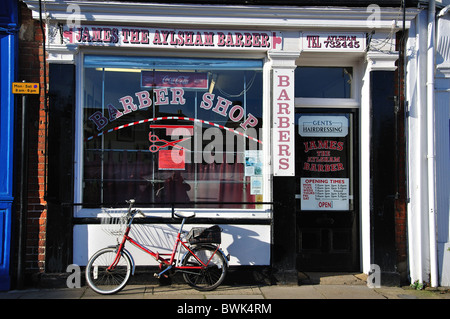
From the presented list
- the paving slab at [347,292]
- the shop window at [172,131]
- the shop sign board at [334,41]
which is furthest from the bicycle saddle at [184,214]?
the shop sign board at [334,41]

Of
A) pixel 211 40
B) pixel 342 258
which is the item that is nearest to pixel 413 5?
pixel 211 40

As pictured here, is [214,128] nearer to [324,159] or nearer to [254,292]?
[324,159]

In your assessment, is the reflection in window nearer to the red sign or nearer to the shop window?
the shop window

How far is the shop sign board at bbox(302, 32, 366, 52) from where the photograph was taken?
18.8 ft

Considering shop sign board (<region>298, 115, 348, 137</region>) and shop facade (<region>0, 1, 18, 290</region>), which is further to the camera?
shop sign board (<region>298, 115, 348, 137</region>)

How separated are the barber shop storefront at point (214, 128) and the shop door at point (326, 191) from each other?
2 cm

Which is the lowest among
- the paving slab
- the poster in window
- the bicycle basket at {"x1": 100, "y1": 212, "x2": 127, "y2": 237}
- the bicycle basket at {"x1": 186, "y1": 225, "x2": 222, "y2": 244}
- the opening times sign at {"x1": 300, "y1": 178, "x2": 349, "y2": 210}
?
the paving slab

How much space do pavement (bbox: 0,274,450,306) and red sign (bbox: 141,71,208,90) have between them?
301 cm

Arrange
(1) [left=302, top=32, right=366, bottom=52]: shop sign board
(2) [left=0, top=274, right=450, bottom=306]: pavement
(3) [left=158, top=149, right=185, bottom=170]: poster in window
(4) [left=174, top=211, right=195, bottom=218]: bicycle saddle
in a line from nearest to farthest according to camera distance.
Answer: (2) [left=0, top=274, right=450, bottom=306]: pavement, (4) [left=174, top=211, right=195, bottom=218]: bicycle saddle, (1) [left=302, top=32, right=366, bottom=52]: shop sign board, (3) [left=158, top=149, right=185, bottom=170]: poster in window

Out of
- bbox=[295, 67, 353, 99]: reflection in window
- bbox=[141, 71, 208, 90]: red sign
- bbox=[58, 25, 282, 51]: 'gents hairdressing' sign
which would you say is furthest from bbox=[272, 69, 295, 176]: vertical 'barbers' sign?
bbox=[141, 71, 208, 90]: red sign

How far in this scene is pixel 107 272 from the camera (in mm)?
5145

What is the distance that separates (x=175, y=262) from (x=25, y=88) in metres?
3.25

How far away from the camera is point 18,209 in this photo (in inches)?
215

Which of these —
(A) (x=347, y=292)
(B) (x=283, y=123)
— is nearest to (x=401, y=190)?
(A) (x=347, y=292)
